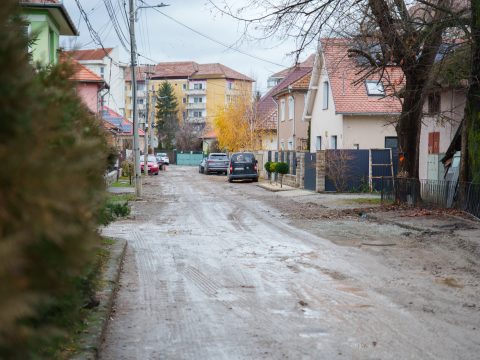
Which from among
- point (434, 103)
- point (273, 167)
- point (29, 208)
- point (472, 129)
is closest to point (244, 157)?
point (273, 167)

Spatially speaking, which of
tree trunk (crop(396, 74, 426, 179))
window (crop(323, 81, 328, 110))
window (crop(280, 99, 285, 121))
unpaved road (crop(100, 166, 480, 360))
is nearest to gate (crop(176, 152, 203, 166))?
window (crop(280, 99, 285, 121))

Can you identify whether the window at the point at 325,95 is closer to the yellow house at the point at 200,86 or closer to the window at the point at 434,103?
the window at the point at 434,103

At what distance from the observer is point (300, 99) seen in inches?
1844

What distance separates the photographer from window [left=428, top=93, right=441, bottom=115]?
23.7 meters

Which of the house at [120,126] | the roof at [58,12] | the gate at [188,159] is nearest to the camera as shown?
the roof at [58,12]

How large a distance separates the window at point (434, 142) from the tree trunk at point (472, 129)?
5815 millimetres

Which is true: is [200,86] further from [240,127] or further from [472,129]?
[472,129]

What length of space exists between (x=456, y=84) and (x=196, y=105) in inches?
4094

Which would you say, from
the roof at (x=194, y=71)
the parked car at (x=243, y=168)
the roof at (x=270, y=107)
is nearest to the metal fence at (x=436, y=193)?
the parked car at (x=243, y=168)

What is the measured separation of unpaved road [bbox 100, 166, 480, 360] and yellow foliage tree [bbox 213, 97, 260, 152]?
42955 millimetres

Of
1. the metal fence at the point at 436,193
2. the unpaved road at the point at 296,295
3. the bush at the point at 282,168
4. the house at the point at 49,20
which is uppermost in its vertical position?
the house at the point at 49,20

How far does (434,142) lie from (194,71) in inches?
4010

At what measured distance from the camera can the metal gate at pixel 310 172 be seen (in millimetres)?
30266

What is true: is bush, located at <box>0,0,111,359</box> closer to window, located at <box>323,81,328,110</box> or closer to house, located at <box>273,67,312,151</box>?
window, located at <box>323,81,328,110</box>
